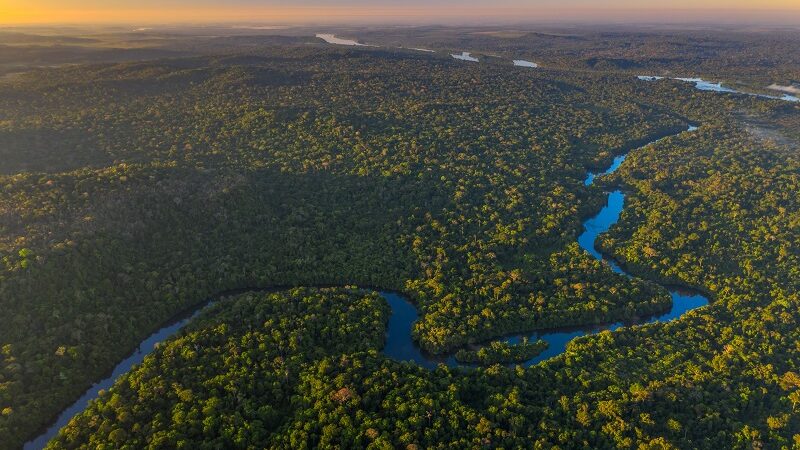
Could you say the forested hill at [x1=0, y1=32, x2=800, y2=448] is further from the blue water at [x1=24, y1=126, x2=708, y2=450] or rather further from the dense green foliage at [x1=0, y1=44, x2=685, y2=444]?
the blue water at [x1=24, y1=126, x2=708, y2=450]

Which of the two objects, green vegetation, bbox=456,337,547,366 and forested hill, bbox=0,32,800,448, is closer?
forested hill, bbox=0,32,800,448

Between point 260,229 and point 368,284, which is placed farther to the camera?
point 260,229

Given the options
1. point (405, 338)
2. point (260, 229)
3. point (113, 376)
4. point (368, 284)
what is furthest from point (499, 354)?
point (113, 376)

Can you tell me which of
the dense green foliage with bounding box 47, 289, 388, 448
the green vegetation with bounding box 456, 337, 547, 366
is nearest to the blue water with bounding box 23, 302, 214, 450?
Result: the dense green foliage with bounding box 47, 289, 388, 448

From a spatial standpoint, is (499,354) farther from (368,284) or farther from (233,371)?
(233,371)

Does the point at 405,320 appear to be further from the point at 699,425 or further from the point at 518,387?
the point at 699,425

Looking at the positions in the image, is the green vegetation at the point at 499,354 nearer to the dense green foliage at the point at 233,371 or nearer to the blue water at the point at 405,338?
the blue water at the point at 405,338
